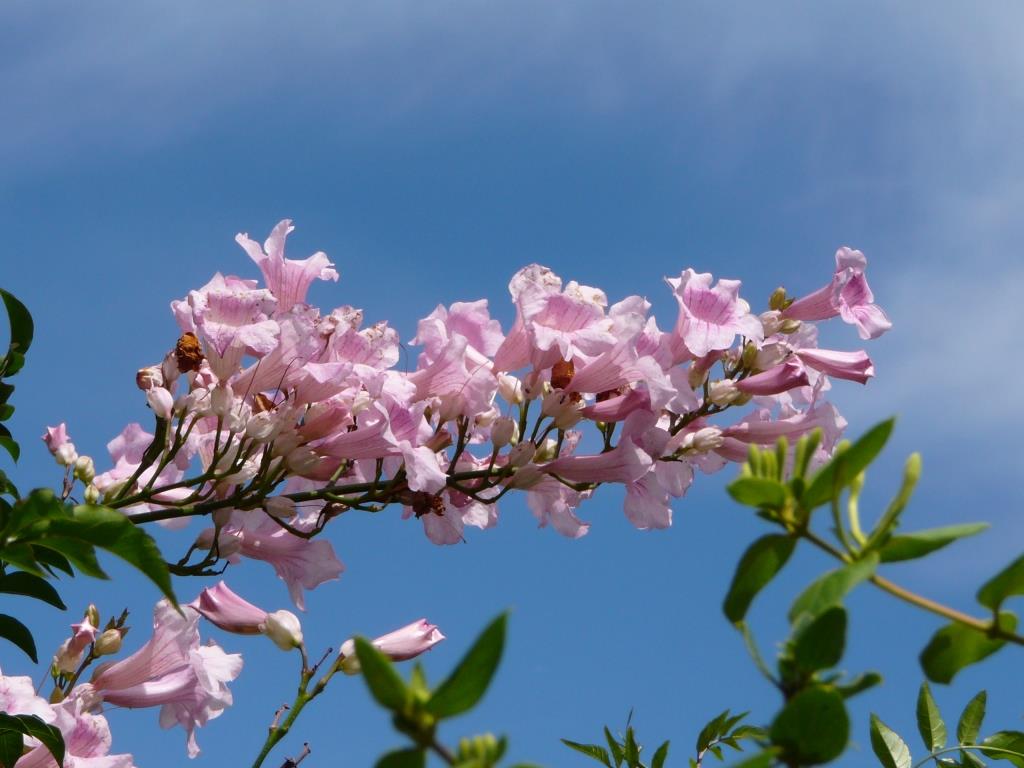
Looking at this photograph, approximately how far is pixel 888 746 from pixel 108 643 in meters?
2.13

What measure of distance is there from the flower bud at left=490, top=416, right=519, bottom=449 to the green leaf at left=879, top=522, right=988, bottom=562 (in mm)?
2151

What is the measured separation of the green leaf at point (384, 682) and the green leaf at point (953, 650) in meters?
0.56

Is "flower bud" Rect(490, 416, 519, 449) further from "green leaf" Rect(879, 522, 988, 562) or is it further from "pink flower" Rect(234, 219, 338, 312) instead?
"green leaf" Rect(879, 522, 988, 562)

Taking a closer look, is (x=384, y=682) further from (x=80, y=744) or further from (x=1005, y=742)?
(x=80, y=744)

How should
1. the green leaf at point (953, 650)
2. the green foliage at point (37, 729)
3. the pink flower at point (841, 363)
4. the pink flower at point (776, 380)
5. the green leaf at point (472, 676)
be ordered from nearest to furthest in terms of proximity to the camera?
the green leaf at point (472, 676) < the green leaf at point (953, 650) < the green foliage at point (37, 729) < the pink flower at point (776, 380) < the pink flower at point (841, 363)

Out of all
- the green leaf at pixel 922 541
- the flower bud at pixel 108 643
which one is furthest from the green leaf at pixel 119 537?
the green leaf at pixel 922 541

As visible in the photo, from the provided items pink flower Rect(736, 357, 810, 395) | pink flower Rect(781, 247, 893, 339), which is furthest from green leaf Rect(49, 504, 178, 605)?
pink flower Rect(781, 247, 893, 339)

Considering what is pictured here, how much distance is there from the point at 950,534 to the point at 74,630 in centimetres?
290

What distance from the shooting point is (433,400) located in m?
3.27

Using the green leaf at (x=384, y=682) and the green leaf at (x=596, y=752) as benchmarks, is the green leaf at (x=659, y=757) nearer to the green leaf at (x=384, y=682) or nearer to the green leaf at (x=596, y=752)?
the green leaf at (x=596, y=752)

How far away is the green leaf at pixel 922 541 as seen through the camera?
98 centimetres

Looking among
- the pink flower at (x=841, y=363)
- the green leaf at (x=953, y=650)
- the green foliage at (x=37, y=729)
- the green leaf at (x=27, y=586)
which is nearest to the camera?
the green leaf at (x=953, y=650)

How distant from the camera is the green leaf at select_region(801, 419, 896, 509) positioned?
96 cm

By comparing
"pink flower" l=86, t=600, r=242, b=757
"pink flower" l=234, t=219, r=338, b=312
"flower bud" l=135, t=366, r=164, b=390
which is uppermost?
"pink flower" l=234, t=219, r=338, b=312
